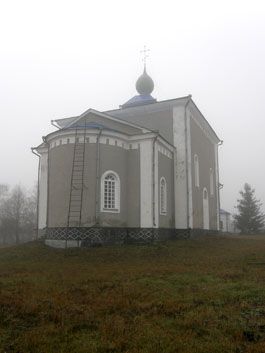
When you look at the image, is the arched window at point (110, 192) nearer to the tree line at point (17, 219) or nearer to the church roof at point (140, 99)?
the church roof at point (140, 99)

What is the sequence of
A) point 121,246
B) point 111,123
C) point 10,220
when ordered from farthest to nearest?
A: 1. point 10,220
2. point 111,123
3. point 121,246

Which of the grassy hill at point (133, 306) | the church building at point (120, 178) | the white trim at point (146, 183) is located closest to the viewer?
the grassy hill at point (133, 306)

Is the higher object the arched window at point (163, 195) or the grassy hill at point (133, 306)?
the arched window at point (163, 195)

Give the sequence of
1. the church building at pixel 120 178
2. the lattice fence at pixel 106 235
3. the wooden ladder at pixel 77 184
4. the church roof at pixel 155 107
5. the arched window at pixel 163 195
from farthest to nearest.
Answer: the church roof at pixel 155 107, the arched window at pixel 163 195, the church building at pixel 120 178, the wooden ladder at pixel 77 184, the lattice fence at pixel 106 235

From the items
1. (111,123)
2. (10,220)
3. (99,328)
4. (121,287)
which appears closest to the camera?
(99,328)

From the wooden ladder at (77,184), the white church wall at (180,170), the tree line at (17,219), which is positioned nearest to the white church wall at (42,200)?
the wooden ladder at (77,184)

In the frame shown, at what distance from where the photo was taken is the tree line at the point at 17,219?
53219mm

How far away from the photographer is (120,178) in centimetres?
2017

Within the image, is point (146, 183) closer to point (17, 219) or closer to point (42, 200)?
point (42, 200)

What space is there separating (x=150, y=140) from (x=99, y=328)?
14.9 m

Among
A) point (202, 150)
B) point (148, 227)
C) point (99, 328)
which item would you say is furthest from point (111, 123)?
point (99, 328)

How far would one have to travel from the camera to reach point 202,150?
2817 centimetres

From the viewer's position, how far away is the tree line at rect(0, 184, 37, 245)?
53.2m

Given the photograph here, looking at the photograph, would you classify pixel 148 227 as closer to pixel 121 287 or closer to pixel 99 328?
pixel 121 287
